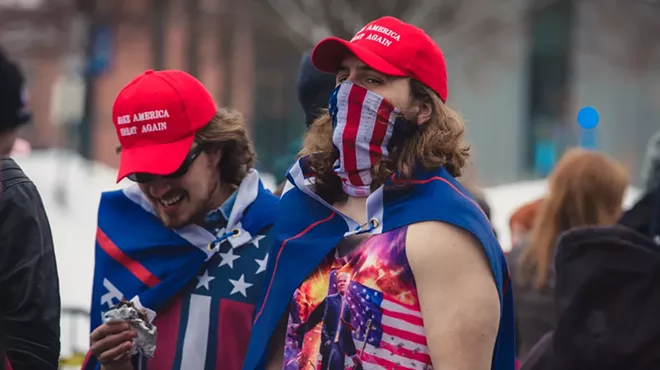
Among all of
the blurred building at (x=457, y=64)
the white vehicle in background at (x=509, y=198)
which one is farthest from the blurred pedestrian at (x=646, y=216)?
the blurred building at (x=457, y=64)

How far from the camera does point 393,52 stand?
305 cm

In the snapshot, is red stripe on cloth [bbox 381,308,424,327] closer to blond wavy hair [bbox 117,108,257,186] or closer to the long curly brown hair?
the long curly brown hair

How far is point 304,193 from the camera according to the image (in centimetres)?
329

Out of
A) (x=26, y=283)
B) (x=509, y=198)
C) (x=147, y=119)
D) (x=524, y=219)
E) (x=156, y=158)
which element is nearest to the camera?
(x=26, y=283)

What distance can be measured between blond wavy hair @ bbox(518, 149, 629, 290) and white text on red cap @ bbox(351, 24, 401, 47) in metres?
2.74

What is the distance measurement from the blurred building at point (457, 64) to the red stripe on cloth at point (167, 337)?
1236 cm

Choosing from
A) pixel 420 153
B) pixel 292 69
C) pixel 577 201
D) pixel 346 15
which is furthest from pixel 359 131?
pixel 292 69

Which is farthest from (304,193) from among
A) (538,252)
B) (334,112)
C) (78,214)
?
(78,214)

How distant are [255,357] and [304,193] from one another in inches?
19.2

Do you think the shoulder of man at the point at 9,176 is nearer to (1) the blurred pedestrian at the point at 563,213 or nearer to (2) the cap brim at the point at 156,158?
(2) the cap brim at the point at 156,158

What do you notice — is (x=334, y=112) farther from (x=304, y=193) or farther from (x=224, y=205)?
(x=224, y=205)

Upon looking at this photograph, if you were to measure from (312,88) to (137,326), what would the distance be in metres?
1.25

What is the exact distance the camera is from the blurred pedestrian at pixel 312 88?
4203 mm

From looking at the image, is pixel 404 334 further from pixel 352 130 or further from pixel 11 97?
pixel 11 97
